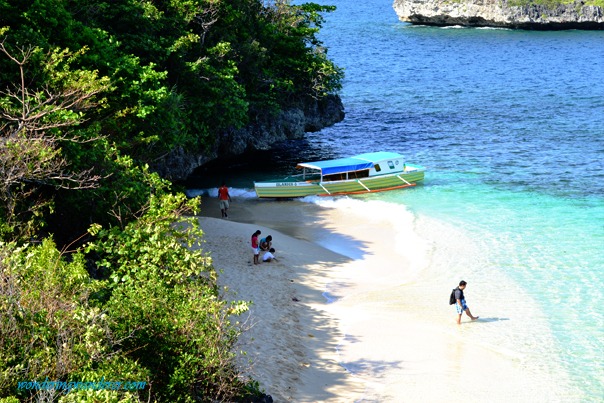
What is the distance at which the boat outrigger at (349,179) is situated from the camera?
38625 mm

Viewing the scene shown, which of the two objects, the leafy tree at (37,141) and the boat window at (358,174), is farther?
the boat window at (358,174)

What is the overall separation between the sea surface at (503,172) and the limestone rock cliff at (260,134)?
1.67 metres

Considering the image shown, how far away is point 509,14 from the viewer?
356 feet

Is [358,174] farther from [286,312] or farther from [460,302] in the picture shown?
[286,312]

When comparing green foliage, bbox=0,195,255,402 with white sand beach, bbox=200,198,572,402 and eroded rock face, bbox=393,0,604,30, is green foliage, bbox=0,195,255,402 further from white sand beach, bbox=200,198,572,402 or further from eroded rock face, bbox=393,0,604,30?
eroded rock face, bbox=393,0,604,30

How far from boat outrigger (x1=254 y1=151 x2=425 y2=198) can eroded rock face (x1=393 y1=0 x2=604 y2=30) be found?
75.2 meters

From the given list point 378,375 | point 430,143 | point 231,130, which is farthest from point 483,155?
point 378,375

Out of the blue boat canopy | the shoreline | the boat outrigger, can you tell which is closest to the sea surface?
the boat outrigger

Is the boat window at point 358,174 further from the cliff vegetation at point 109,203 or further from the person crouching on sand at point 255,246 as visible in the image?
the person crouching on sand at point 255,246

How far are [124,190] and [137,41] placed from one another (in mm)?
13652

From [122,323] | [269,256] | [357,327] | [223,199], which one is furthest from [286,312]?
[223,199]

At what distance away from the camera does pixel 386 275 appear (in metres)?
28.6

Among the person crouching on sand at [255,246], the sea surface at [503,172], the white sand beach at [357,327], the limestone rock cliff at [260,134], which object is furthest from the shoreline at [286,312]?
the sea surface at [503,172]

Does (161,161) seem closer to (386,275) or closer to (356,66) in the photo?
(386,275)
